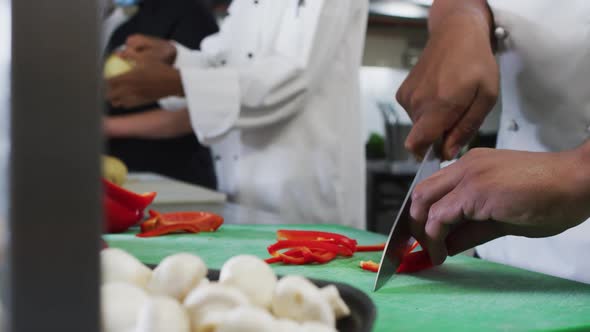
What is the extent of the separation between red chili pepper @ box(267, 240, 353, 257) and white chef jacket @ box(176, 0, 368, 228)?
0.55 metres

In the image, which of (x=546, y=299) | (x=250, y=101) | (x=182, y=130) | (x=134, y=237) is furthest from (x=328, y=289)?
(x=182, y=130)

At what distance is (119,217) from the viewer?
788 mm

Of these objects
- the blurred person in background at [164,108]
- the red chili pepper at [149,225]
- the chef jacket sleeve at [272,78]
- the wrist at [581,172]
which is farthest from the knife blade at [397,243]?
the blurred person in background at [164,108]

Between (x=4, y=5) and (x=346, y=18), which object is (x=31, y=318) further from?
(x=346, y=18)

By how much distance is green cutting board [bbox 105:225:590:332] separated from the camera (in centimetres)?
42

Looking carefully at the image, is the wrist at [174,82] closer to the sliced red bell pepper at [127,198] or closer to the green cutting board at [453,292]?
the sliced red bell pepper at [127,198]

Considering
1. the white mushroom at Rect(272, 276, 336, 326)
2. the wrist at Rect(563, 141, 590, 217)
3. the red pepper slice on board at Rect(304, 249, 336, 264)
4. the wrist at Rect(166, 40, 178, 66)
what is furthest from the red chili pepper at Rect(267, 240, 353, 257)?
the wrist at Rect(166, 40, 178, 66)

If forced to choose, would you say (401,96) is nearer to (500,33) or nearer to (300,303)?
(500,33)

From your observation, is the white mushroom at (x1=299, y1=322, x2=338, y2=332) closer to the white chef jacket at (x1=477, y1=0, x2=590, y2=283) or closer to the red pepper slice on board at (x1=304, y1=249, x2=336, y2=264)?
the red pepper slice on board at (x1=304, y1=249, x2=336, y2=264)

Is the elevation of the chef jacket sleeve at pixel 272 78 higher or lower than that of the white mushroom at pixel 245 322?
lower

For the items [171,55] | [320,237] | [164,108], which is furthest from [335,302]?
[164,108]

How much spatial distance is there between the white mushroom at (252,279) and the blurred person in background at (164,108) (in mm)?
1351

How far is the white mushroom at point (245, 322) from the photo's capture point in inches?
9.4

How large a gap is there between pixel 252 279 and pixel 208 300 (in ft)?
0.12
